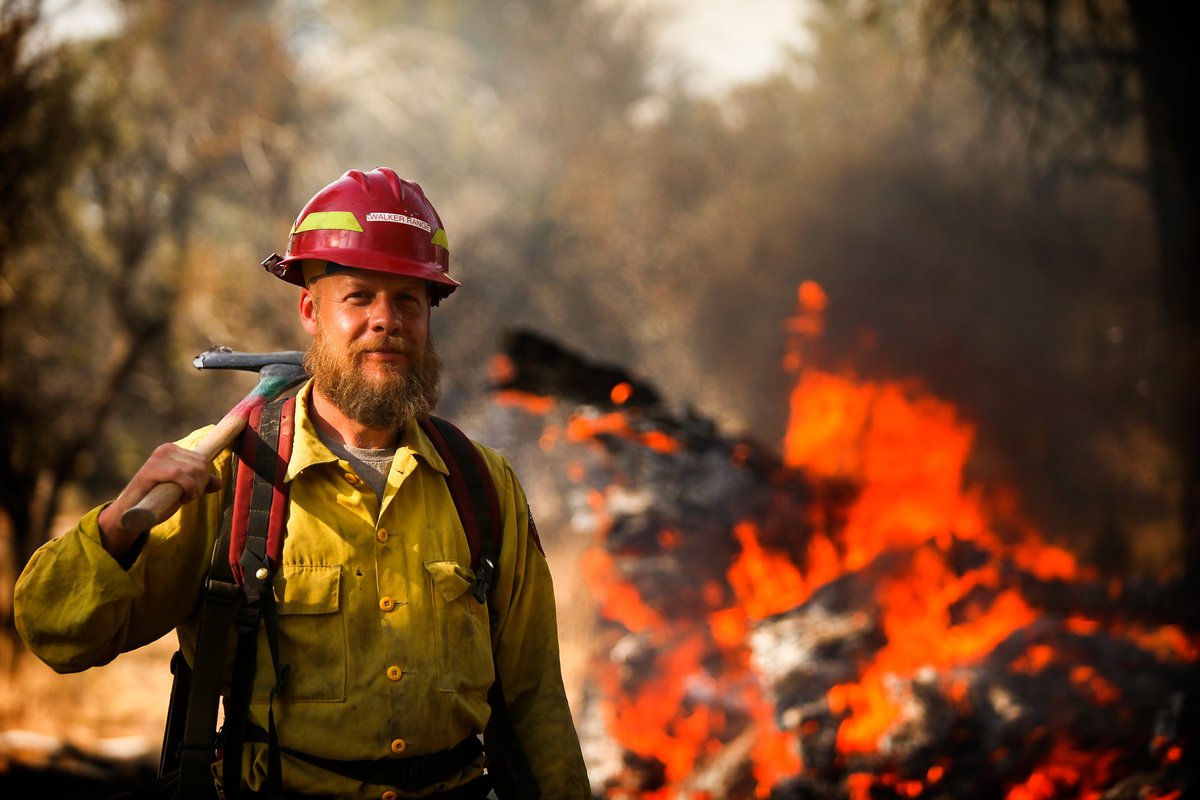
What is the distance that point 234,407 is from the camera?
7.41ft

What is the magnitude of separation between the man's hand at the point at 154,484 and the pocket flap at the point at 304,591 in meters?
0.29

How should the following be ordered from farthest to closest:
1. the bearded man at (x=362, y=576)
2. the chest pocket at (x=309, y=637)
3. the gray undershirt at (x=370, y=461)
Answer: the gray undershirt at (x=370, y=461)
the chest pocket at (x=309, y=637)
the bearded man at (x=362, y=576)

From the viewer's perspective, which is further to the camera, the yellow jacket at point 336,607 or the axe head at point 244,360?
the axe head at point 244,360

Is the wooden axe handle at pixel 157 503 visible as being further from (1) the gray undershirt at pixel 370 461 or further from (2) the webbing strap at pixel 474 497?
(2) the webbing strap at pixel 474 497

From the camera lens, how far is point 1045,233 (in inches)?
516

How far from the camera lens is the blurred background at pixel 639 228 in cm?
783

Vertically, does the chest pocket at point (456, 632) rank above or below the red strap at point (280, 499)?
below

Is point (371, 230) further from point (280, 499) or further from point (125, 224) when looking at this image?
point (125, 224)

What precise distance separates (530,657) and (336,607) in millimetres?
612

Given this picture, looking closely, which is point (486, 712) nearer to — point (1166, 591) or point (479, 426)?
point (1166, 591)

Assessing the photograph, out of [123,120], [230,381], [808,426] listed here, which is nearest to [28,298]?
[123,120]

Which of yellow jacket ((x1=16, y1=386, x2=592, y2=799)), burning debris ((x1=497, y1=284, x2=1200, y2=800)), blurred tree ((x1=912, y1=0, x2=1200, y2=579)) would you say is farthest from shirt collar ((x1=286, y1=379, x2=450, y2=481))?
blurred tree ((x1=912, y1=0, x2=1200, y2=579))

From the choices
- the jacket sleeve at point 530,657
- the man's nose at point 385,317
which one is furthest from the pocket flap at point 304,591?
the man's nose at point 385,317

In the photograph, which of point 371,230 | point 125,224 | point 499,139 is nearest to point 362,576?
point 371,230
